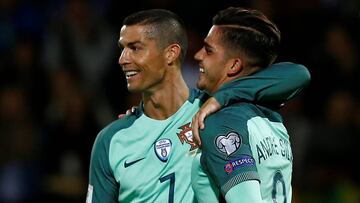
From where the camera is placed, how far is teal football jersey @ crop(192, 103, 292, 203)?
393 cm

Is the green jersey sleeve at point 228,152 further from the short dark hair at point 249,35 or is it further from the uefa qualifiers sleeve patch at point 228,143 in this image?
the short dark hair at point 249,35

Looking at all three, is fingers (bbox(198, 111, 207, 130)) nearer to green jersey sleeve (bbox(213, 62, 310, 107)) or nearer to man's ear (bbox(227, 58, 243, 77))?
green jersey sleeve (bbox(213, 62, 310, 107))

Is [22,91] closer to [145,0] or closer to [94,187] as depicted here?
[145,0]

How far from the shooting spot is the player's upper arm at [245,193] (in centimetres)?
382

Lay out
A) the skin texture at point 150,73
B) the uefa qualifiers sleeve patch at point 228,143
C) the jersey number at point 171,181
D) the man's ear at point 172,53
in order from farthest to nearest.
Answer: the man's ear at point 172,53, the skin texture at point 150,73, the jersey number at point 171,181, the uefa qualifiers sleeve patch at point 228,143

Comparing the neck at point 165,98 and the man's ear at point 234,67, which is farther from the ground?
the man's ear at point 234,67

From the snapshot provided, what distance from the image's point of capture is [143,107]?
4965 mm

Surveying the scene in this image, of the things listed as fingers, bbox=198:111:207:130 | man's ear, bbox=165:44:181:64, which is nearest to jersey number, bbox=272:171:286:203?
fingers, bbox=198:111:207:130

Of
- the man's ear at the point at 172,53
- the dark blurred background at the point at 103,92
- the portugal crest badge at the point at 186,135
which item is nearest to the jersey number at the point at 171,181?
the portugal crest badge at the point at 186,135

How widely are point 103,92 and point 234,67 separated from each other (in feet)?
15.6

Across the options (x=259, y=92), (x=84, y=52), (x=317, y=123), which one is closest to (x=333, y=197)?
(x=317, y=123)

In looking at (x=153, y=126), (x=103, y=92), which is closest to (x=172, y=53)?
(x=153, y=126)

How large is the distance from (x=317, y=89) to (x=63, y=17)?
2768 millimetres

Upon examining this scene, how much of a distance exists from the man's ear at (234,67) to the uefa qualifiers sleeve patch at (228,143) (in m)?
0.40
